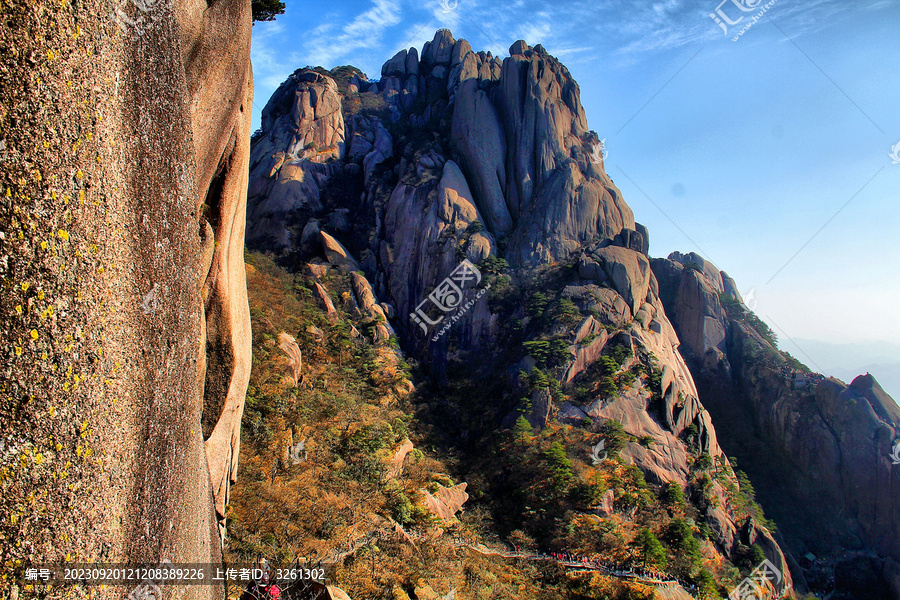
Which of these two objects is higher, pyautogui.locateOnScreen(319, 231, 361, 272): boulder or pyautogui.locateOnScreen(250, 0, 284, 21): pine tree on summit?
pyautogui.locateOnScreen(319, 231, 361, 272): boulder

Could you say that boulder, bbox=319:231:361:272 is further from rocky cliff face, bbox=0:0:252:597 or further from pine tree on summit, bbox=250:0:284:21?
rocky cliff face, bbox=0:0:252:597

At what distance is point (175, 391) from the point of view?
3021 millimetres

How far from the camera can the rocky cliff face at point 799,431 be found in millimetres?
23328

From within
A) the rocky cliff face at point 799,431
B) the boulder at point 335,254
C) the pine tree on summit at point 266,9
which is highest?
the boulder at point 335,254

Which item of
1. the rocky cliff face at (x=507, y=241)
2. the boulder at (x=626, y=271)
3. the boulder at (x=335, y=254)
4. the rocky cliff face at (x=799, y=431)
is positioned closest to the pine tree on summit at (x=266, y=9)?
the rocky cliff face at (x=507, y=241)

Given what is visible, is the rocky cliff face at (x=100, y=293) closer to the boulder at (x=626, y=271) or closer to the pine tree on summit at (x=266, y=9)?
the pine tree on summit at (x=266, y=9)

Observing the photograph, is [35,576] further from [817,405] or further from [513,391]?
[817,405]

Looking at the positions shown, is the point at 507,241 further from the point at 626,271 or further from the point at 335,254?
the point at 335,254

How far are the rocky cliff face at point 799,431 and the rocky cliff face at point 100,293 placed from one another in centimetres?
3080

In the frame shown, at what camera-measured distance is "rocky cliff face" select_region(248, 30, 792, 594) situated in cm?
2070

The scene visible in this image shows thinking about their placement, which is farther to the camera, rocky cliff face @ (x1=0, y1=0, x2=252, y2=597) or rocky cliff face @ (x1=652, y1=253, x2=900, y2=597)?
rocky cliff face @ (x1=652, y1=253, x2=900, y2=597)

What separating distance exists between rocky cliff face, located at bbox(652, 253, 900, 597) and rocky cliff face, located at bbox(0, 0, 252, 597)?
3080cm

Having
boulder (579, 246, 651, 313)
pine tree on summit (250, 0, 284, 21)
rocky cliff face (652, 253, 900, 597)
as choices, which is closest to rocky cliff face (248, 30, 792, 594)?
boulder (579, 246, 651, 313)

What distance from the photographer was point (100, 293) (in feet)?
7.61
